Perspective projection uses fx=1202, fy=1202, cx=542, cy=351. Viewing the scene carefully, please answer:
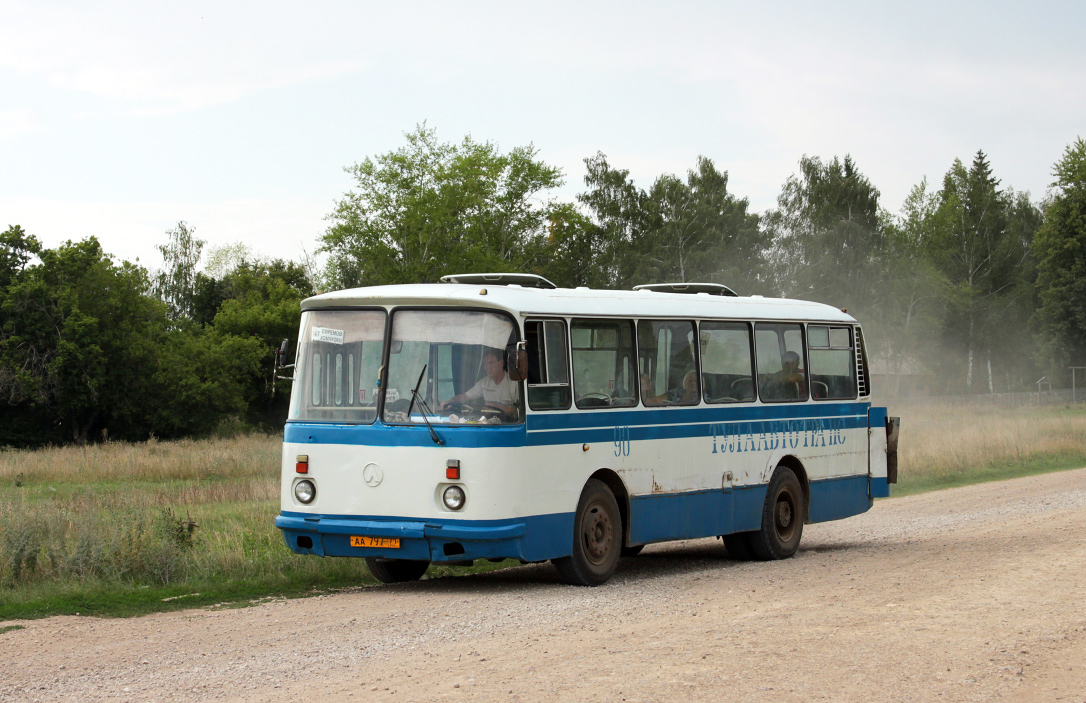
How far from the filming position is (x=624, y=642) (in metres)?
8.55

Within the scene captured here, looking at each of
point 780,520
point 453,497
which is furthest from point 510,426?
point 780,520

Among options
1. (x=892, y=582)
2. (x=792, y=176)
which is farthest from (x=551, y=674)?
(x=792, y=176)

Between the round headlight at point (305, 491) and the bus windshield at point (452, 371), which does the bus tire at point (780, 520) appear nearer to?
the bus windshield at point (452, 371)

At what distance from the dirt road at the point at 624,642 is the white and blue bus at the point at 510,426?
0.61 m

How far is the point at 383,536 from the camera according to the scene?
1112 cm

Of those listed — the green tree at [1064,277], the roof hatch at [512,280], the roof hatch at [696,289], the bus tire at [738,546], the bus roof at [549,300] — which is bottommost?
the bus tire at [738,546]

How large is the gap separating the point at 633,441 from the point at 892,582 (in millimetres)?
2917

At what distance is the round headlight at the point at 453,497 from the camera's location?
35.9 feet

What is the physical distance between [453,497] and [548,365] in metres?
1.62

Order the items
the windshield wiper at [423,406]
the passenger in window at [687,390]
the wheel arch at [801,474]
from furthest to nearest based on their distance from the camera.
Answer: the wheel arch at [801,474]
the passenger in window at [687,390]
the windshield wiper at [423,406]

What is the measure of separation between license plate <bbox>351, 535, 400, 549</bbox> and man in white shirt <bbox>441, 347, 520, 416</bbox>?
1315 mm

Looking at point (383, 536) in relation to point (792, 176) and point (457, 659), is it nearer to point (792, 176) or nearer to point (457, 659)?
point (457, 659)

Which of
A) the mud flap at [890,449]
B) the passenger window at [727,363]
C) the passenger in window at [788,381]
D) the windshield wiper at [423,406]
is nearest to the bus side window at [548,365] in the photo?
the windshield wiper at [423,406]

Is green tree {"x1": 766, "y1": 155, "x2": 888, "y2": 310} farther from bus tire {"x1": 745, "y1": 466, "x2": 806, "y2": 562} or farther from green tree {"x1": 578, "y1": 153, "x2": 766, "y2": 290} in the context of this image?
bus tire {"x1": 745, "y1": 466, "x2": 806, "y2": 562}
